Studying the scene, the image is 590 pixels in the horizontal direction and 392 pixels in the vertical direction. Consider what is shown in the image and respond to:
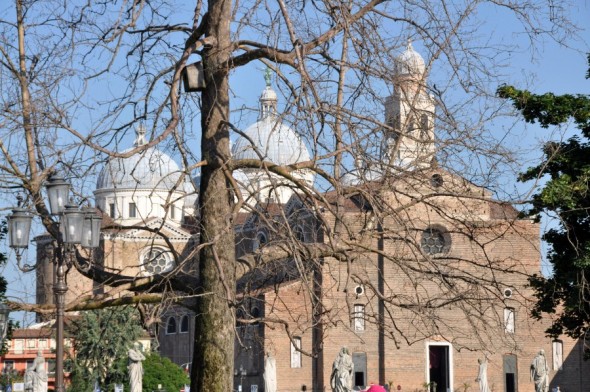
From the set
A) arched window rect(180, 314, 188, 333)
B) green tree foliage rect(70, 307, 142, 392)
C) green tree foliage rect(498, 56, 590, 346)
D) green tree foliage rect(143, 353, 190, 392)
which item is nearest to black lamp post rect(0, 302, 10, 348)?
green tree foliage rect(498, 56, 590, 346)

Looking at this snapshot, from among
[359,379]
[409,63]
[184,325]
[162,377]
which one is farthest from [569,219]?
[184,325]

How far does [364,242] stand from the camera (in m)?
10.7

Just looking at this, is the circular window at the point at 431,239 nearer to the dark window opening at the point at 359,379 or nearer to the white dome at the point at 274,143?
the white dome at the point at 274,143

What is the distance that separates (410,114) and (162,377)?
38.6 m

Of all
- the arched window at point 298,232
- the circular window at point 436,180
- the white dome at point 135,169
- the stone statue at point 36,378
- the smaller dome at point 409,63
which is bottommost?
the stone statue at point 36,378

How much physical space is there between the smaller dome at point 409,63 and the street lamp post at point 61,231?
3.16 metres

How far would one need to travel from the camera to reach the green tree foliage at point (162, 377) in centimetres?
4728

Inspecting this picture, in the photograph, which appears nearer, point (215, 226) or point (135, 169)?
point (215, 226)

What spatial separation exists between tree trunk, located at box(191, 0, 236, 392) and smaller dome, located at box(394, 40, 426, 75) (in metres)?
1.39

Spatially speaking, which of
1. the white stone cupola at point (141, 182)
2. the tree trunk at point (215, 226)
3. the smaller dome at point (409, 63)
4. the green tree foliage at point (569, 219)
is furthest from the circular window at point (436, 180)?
the green tree foliage at point (569, 219)

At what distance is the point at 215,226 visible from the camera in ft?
32.9

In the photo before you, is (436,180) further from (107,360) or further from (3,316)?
(107,360)

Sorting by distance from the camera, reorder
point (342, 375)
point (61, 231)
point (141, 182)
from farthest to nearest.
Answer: point (342, 375) < point (141, 182) < point (61, 231)

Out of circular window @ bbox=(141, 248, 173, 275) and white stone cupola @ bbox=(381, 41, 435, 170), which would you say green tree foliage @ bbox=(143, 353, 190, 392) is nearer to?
circular window @ bbox=(141, 248, 173, 275)
